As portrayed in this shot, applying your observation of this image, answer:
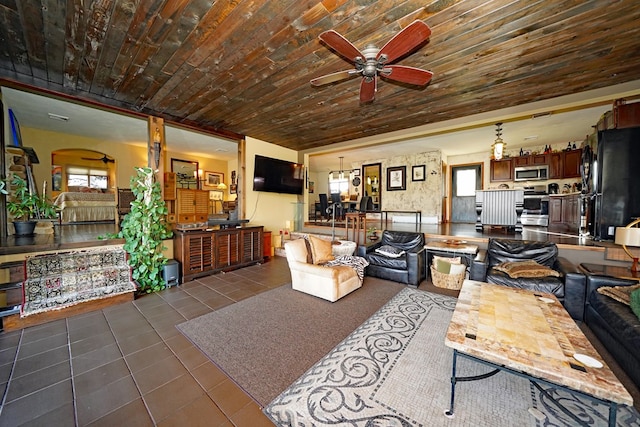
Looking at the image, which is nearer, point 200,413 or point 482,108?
point 200,413

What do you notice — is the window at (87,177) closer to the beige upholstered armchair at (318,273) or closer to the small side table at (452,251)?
the beige upholstered armchair at (318,273)

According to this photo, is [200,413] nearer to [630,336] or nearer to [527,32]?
[630,336]

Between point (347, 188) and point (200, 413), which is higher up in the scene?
point (347, 188)

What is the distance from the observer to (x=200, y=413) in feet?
4.70

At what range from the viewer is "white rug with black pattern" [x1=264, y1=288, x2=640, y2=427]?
4.46 feet

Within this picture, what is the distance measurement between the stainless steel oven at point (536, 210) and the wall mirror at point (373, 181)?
4312 millimetres

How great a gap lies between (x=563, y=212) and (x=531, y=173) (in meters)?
1.75

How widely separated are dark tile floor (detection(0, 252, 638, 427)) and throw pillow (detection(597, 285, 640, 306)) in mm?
595

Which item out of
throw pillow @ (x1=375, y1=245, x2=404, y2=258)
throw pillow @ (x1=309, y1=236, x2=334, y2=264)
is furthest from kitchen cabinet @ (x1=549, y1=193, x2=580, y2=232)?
throw pillow @ (x1=309, y1=236, x2=334, y2=264)

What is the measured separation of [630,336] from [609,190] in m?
3.12

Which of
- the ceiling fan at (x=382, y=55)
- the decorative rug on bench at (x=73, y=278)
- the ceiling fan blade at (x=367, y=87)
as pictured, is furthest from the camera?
the decorative rug on bench at (x=73, y=278)

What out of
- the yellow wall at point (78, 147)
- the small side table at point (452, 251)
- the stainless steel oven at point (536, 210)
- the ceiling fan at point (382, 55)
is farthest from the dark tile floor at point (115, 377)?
the stainless steel oven at point (536, 210)

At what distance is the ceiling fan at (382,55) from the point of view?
1725mm

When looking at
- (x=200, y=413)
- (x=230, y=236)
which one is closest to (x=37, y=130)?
(x=230, y=236)
